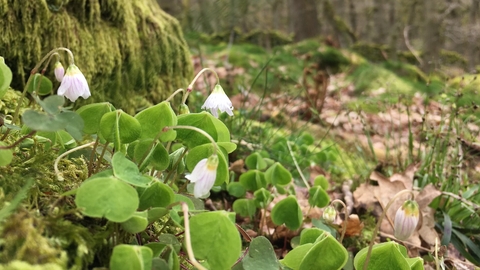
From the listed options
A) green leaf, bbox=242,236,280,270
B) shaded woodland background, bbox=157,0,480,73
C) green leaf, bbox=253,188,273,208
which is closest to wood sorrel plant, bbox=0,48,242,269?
green leaf, bbox=242,236,280,270

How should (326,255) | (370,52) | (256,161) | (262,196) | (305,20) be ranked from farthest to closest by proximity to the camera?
1. (370,52)
2. (305,20)
3. (256,161)
4. (262,196)
5. (326,255)

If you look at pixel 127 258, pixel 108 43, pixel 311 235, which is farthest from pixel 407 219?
pixel 108 43

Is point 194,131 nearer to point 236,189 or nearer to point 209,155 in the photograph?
point 209,155

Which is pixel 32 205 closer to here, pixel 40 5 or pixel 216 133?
pixel 216 133

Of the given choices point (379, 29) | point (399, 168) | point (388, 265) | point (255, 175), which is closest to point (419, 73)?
point (399, 168)

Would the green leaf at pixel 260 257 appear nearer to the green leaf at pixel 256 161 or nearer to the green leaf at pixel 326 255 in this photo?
the green leaf at pixel 326 255

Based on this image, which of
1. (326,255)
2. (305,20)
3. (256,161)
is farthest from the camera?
(305,20)

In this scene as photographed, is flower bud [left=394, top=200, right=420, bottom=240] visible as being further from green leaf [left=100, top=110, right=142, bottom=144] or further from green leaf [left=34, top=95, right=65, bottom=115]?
green leaf [left=34, top=95, right=65, bottom=115]
